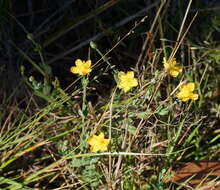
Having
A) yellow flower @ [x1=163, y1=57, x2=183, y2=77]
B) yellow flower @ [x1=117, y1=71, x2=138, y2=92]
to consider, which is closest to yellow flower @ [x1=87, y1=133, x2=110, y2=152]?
yellow flower @ [x1=117, y1=71, x2=138, y2=92]

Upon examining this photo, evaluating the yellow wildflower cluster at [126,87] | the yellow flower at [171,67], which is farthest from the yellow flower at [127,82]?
the yellow flower at [171,67]

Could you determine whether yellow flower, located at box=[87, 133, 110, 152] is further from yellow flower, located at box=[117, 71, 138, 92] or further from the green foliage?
yellow flower, located at box=[117, 71, 138, 92]

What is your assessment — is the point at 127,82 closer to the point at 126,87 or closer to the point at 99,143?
the point at 126,87

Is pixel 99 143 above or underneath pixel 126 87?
underneath

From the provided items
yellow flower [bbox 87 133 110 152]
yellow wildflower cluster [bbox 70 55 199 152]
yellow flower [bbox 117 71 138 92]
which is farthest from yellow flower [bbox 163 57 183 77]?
yellow flower [bbox 87 133 110 152]

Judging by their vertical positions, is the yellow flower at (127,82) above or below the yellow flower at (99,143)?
above

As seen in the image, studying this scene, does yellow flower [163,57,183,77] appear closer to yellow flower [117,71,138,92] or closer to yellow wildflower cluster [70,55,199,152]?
yellow wildflower cluster [70,55,199,152]

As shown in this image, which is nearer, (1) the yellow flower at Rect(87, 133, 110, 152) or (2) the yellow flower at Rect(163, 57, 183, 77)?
(1) the yellow flower at Rect(87, 133, 110, 152)

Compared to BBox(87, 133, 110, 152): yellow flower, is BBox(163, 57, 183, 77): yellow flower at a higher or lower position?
higher

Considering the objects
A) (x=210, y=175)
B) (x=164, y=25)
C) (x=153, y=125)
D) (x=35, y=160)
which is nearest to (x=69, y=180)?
(x=35, y=160)

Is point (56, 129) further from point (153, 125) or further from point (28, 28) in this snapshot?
point (28, 28)

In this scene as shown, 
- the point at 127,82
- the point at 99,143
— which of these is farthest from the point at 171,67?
the point at 99,143

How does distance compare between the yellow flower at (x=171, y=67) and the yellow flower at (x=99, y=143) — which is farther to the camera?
the yellow flower at (x=171, y=67)

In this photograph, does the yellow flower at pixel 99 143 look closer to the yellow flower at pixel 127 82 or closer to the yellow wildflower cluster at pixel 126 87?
the yellow wildflower cluster at pixel 126 87
